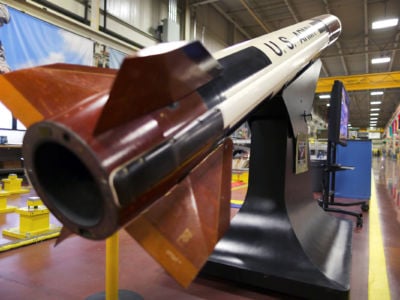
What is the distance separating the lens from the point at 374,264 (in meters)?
2.19

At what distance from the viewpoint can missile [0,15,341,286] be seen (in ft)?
2.54

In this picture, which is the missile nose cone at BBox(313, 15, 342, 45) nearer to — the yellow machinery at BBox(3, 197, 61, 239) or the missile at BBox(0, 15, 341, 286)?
the missile at BBox(0, 15, 341, 286)

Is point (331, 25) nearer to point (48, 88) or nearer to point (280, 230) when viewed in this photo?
point (280, 230)

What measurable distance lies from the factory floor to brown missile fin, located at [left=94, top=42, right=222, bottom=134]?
1.17m

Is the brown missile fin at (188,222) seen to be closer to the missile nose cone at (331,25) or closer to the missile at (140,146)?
the missile at (140,146)

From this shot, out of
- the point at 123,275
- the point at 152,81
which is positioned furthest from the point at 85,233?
the point at 123,275

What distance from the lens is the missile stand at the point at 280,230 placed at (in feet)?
5.47

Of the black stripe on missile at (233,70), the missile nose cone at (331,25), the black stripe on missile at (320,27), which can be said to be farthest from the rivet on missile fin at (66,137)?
the missile nose cone at (331,25)

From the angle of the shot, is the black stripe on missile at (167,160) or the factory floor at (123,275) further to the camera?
the factory floor at (123,275)

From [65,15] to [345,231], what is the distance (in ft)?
18.2

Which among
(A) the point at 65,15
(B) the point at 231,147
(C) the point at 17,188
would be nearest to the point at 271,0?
(A) the point at 65,15

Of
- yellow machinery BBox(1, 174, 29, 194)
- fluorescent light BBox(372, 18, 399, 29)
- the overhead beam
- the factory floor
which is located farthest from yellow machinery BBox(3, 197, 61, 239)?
the overhead beam

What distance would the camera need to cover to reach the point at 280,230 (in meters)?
1.88

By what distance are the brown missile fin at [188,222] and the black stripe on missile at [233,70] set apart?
221 mm
